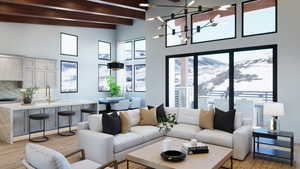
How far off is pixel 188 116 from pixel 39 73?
224 inches

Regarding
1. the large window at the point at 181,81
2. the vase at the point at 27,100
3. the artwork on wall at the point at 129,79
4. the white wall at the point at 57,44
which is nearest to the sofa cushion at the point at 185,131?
the large window at the point at 181,81

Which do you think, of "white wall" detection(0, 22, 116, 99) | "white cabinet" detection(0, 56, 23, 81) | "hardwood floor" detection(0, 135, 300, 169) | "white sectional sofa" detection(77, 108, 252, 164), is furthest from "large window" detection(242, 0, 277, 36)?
"white cabinet" detection(0, 56, 23, 81)

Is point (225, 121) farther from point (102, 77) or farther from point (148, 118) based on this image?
point (102, 77)

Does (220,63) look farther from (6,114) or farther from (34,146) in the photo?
(6,114)

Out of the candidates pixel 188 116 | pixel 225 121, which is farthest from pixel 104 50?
pixel 225 121

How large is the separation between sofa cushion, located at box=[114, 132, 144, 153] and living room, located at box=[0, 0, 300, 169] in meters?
0.02

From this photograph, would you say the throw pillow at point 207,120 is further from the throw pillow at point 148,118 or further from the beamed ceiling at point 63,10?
the beamed ceiling at point 63,10

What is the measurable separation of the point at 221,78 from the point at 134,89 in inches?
203

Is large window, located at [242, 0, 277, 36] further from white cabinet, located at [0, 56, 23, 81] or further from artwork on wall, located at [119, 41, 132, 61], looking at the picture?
white cabinet, located at [0, 56, 23, 81]

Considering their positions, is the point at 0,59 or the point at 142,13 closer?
the point at 0,59

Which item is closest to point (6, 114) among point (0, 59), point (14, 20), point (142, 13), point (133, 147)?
point (0, 59)

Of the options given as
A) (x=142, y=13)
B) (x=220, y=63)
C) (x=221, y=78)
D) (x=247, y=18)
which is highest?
(x=142, y=13)

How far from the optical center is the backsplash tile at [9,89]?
6.79 m

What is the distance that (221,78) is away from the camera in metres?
6.02
